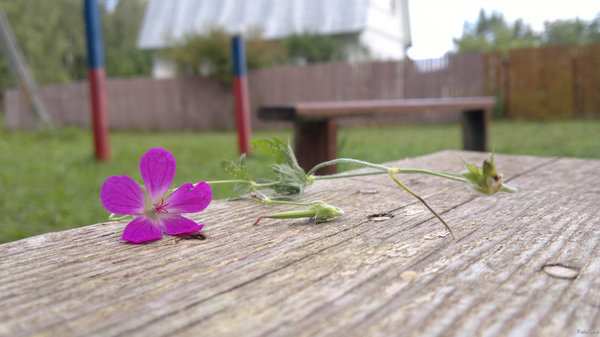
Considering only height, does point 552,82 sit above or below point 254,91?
below

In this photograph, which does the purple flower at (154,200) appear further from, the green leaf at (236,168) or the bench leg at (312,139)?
the bench leg at (312,139)

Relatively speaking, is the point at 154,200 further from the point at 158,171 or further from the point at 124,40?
the point at 124,40

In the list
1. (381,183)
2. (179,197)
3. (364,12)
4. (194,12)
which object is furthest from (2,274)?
(194,12)

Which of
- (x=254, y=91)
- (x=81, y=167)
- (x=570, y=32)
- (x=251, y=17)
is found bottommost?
(x=81, y=167)

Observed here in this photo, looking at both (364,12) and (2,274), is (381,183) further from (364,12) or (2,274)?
(364,12)

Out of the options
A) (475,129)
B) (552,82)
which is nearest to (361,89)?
(552,82)

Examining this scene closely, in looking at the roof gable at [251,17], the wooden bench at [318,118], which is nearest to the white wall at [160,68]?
the roof gable at [251,17]

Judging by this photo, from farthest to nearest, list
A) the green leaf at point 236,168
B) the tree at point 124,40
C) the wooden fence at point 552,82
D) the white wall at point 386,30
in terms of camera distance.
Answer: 1. the tree at point 124,40
2. the white wall at point 386,30
3. the wooden fence at point 552,82
4. the green leaf at point 236,168
